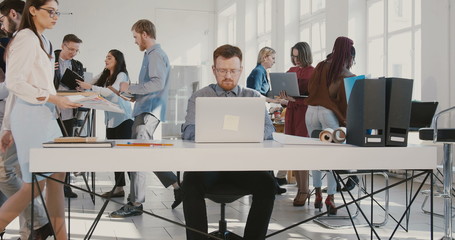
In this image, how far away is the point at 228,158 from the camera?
1952 millimetres

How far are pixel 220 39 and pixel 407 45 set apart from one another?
25.0 feet

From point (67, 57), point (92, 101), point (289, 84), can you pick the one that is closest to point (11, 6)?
point (92, 101)

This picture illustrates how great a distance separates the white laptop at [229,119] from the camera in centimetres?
215

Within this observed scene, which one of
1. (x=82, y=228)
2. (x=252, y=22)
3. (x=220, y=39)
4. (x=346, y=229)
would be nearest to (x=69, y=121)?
(x=82, y=228)

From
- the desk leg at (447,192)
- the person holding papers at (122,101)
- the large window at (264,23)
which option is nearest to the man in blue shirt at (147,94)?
the person holding papers at (122,101)

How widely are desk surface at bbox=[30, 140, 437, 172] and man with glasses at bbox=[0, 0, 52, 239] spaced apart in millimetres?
995

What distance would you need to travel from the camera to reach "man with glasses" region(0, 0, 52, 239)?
2.79 metres

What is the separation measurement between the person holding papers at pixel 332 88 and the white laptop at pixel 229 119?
1763 mm

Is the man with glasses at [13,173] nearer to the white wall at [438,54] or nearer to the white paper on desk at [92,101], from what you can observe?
the white paper on desk at [92,101]

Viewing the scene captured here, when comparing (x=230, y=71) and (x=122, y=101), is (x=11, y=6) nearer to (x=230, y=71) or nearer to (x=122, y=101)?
(x=230, y=71)

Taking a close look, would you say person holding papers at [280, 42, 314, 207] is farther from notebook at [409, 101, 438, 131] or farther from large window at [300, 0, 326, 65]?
large window at [300, 0, 326, 65]

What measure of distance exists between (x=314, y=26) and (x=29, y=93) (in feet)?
24.3

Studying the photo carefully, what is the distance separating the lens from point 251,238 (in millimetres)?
2549

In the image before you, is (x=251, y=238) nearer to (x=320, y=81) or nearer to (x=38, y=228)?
(x=38, y=228)
